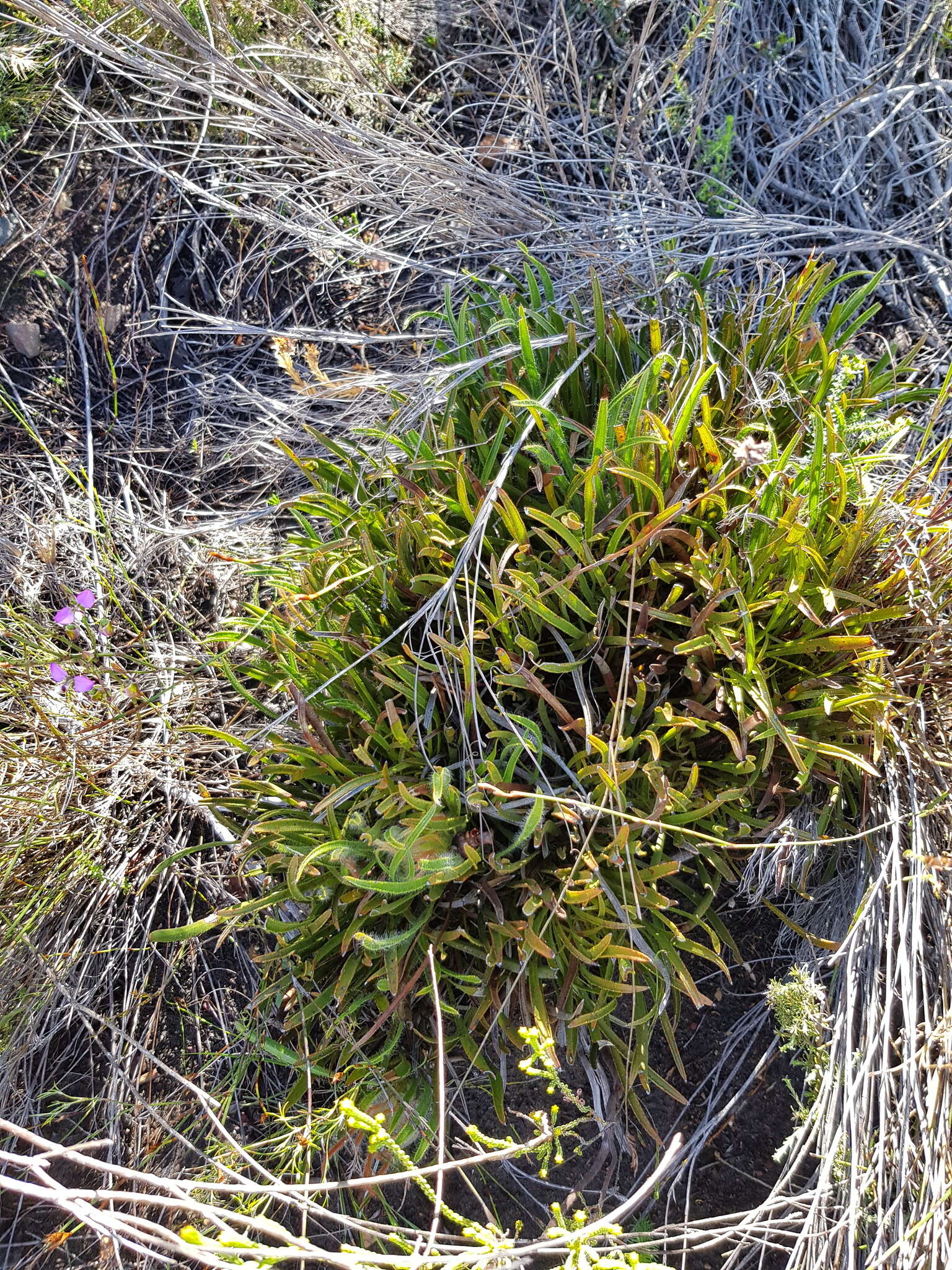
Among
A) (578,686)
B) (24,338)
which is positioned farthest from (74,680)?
(578,686)

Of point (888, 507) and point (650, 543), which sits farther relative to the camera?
point (888, 507)

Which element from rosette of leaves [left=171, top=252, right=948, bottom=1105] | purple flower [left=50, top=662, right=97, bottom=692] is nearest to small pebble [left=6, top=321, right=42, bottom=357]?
purple flower [left=50, top=662, right=97, bottom=692]

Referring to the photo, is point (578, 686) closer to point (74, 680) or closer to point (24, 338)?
point (74, 680)

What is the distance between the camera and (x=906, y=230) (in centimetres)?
227

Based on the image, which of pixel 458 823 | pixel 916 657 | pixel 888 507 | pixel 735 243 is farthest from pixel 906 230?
pixel 458 823

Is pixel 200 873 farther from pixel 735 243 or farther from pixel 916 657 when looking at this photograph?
pixel 735 243

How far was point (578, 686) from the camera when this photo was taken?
55.9 inches

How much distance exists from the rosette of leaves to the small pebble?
1.56 meters

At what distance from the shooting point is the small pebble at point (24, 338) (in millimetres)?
2529

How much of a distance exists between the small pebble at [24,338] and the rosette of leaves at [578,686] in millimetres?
1559

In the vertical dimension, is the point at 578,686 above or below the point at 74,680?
above

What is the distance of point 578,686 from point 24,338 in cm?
218

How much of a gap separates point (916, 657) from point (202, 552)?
177 centimetres

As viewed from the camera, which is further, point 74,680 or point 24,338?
point 24,338
